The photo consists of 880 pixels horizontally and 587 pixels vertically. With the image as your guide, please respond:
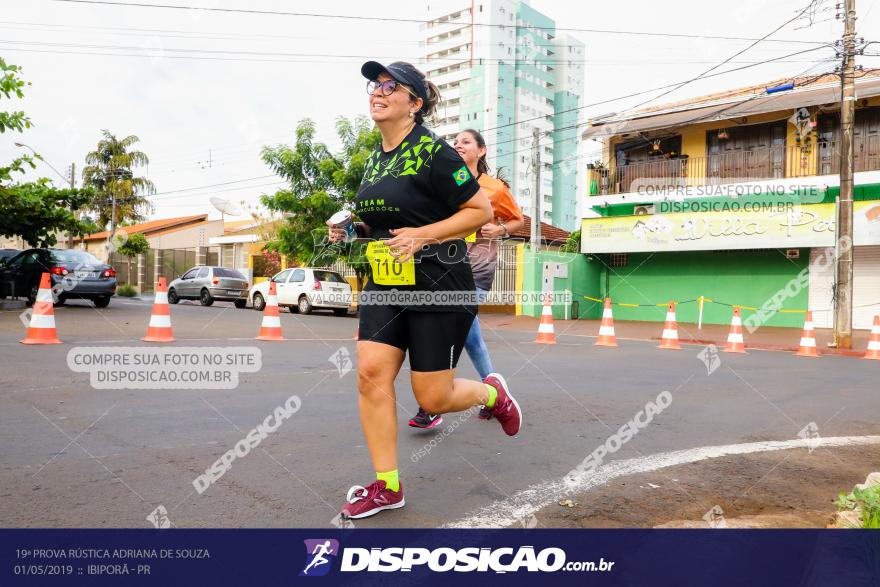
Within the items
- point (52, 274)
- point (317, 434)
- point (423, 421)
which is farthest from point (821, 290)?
point (52, 274)

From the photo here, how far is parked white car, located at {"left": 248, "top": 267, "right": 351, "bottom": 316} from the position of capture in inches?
770

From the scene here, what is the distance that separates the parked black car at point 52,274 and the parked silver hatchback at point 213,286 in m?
7.26

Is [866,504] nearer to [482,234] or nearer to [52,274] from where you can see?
[482,234]

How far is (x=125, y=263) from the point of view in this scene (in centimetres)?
3684

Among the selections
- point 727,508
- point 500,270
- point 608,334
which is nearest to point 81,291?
point 608,334

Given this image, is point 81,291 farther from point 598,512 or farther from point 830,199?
point 830,199

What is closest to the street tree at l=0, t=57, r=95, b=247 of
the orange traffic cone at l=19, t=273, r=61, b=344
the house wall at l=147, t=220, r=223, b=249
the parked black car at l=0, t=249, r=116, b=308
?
the parked black car at l=0, t=249, r=116, b=308

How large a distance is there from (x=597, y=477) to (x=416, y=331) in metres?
1.30

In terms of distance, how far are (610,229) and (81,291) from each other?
16255 mm

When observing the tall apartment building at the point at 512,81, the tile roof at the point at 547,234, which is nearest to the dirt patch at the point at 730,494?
the tile roof at the point at 547,234

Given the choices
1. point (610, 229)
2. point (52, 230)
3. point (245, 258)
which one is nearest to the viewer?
point (52, 230)

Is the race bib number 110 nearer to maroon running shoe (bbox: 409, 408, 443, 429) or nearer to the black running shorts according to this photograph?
the black running shorts

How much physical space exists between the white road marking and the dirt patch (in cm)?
7

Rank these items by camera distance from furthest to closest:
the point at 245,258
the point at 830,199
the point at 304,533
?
the point at 245,258
the point at 830,199
the point at 304,533
